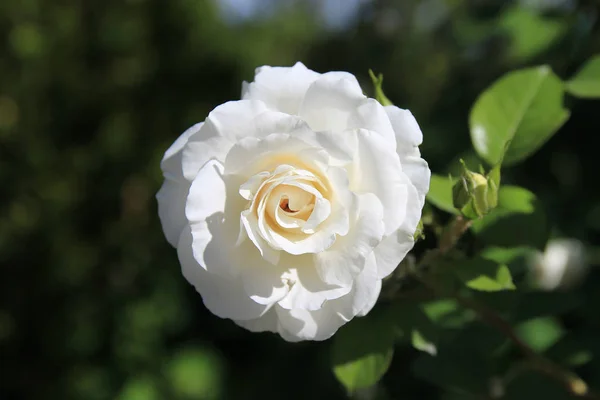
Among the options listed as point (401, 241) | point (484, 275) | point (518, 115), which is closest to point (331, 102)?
point (401, 241)

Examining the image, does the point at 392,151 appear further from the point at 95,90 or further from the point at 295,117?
the point at 95,90

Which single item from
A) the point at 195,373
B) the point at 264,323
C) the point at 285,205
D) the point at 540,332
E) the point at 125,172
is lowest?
→ the point at 195,373

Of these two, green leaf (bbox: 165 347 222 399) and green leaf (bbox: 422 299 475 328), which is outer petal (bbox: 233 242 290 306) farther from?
green leaf (bbox: 165 347 222 399)

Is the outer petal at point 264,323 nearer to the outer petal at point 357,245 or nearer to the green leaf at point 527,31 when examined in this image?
the outer petal at point 357,245

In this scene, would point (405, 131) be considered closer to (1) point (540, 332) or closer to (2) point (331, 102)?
(2) point (331, 102)

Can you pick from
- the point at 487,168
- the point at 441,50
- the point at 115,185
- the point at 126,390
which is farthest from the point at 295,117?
the point at 115,185

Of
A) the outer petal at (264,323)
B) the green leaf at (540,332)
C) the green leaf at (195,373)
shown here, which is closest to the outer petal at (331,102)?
the outer petal at (264,323)

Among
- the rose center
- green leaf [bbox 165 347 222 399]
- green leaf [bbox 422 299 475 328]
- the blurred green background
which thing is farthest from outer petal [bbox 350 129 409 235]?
green leaf [bbox 165 347 222 399]
